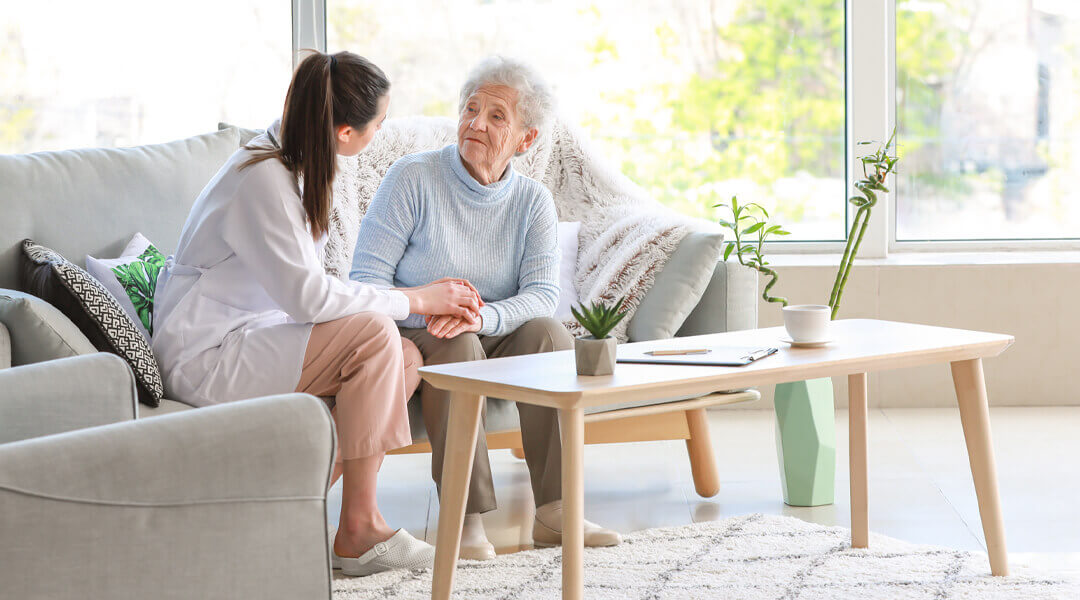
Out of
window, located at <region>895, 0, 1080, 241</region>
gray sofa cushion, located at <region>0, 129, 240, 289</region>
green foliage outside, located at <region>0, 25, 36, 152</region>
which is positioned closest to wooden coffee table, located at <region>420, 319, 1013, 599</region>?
gray sofa cushion, located at <region>0, 129, 240, 289</region>

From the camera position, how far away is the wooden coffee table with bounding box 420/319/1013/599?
161cm

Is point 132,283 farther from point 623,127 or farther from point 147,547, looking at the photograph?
point 623,127

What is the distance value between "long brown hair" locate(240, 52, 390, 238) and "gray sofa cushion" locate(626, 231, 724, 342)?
2.71 feet

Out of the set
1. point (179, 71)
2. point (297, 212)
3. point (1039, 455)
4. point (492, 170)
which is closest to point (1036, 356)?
point (1039, 455)

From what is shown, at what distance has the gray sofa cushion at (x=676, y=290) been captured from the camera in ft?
8.62

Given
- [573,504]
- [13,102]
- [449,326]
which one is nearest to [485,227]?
[449,326]

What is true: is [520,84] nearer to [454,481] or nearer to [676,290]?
[676,290]

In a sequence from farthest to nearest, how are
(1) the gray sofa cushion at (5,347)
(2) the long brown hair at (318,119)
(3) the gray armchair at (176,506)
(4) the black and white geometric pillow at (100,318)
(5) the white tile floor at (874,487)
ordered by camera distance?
(5) the white tile floor at (874,487) → (2) the long brown hair at (318,119) → (4) the black and white geometric pillow at (100,318) → (1) the gray sofa cushion at (5,347) → (3) the gray armchair at (176,506)

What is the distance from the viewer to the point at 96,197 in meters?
2.47

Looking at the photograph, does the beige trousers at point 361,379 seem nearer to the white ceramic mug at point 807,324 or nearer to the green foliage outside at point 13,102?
the white ceramic mug at point 807,324

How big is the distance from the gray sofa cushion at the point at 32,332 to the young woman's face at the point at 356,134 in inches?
24.5

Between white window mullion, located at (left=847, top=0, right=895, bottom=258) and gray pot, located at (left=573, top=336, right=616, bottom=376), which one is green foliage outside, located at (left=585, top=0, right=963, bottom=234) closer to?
white window mullion, located at (left=847, top=0, right=895, bottom=258)

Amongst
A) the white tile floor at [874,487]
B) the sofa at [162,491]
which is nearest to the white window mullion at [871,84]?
the white tile floor at [874,487]

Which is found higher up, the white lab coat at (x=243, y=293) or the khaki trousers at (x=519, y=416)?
the white lab coat at (x=243, y=293)
